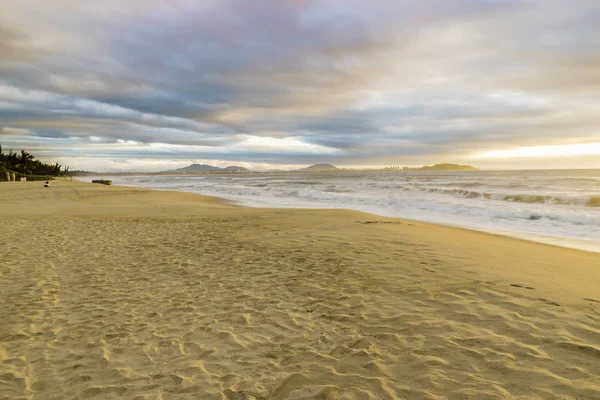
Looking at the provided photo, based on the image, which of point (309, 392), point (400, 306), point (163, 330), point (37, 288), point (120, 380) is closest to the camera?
point (309, 392)

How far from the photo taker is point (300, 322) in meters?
4.86

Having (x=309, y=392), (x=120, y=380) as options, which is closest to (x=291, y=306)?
(x=309, y=392)

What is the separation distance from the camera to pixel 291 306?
17.9 feet

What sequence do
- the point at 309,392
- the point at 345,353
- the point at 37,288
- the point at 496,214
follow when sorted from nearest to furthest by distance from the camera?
the point at 309,392 < the point at 345,353 < the point at 37,288 < the point at 496,214

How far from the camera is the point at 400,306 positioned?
5.28 metres

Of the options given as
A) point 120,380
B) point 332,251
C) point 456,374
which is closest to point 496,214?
point 332,251

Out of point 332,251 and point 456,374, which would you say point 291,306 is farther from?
point 332,251

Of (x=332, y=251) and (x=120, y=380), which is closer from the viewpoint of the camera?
(x=120, y=380)

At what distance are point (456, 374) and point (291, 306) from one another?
100 inches

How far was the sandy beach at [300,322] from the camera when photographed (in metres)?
3.46

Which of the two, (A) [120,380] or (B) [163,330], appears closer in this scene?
(A) [120,380]

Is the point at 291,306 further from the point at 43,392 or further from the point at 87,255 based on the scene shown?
the point at 87,255

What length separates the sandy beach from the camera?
11.4ft

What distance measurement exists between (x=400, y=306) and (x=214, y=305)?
112 inches
